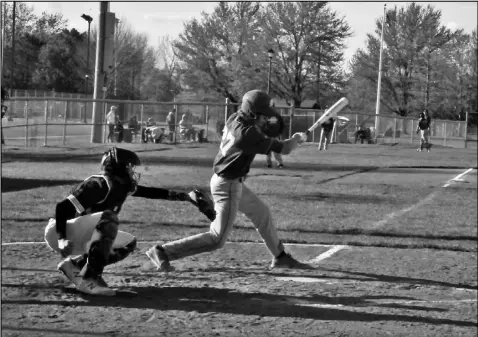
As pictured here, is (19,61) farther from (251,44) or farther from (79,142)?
(79,142)

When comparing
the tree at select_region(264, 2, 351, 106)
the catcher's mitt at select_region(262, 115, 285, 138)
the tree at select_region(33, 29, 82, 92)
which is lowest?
the catcher's mitt at select_region(262, 115, 285, 138)

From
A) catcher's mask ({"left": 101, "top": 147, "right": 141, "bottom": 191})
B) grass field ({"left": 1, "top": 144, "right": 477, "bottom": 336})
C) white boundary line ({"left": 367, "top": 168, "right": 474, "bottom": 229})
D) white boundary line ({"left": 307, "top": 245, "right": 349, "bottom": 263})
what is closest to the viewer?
catcher's mask ({"left": 101, "top": 147, "right": 141, "bottom": 191})

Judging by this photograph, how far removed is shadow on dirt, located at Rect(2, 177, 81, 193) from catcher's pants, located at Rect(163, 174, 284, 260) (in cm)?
779

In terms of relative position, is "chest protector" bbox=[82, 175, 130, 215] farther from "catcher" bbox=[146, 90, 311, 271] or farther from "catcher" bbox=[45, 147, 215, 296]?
"catcher" bbox=[146, 90, 311, 271]

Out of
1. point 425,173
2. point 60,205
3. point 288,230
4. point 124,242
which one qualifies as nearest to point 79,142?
point 124,242

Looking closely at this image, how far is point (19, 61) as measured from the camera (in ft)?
13.1

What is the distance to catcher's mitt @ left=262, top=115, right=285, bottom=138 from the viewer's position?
4293 mm

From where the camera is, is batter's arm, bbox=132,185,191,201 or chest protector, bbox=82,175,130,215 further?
batter's arm, bbox=132,185,191,201

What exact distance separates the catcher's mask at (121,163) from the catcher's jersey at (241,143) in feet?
3.35

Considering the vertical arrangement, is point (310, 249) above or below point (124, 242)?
below

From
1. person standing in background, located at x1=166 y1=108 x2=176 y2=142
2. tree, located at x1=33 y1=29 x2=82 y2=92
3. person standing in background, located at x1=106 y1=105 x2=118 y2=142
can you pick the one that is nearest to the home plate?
person standing in background, located at x1=166 y1=108 x2=176 y2=142

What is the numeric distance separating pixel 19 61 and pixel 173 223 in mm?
6514

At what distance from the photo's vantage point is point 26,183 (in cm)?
1439

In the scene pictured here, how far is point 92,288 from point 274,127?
196 centimetres
